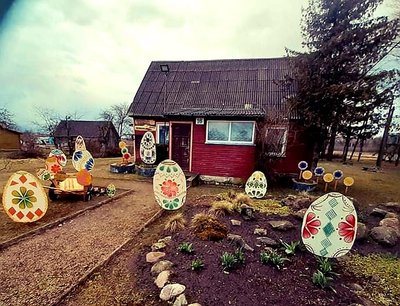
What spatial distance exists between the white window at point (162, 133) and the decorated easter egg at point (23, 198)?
689cm

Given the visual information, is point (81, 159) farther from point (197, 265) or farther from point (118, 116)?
point (118, 116)

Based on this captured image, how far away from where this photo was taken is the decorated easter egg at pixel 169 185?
17.1ft

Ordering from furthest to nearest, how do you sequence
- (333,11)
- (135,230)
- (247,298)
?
1. (333,11)
2. (135,230)
3. (247,298)

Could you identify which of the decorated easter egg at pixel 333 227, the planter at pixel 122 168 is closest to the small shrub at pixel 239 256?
the decorated easter egg at pixel 333 227

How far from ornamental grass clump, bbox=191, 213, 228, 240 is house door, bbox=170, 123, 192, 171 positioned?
20.2ft

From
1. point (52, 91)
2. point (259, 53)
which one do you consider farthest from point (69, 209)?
point (259, 53)

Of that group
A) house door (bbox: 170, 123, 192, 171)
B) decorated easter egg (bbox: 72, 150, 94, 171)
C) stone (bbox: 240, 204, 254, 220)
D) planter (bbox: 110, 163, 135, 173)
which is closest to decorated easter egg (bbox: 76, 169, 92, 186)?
decorated easter egg (bbox: 72, 150, 94, 171)

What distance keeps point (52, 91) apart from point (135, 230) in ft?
9.79

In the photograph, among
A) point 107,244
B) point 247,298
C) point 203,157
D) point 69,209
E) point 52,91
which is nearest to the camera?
point 247,298

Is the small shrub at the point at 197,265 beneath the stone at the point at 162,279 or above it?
above

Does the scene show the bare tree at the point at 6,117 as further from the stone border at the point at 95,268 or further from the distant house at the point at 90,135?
the stone border at the point at 95,268

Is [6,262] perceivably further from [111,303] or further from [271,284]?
[271,284]

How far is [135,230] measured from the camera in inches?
181

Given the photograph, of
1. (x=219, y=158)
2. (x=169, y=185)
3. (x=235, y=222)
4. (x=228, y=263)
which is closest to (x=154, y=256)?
(x=228, y=263)
